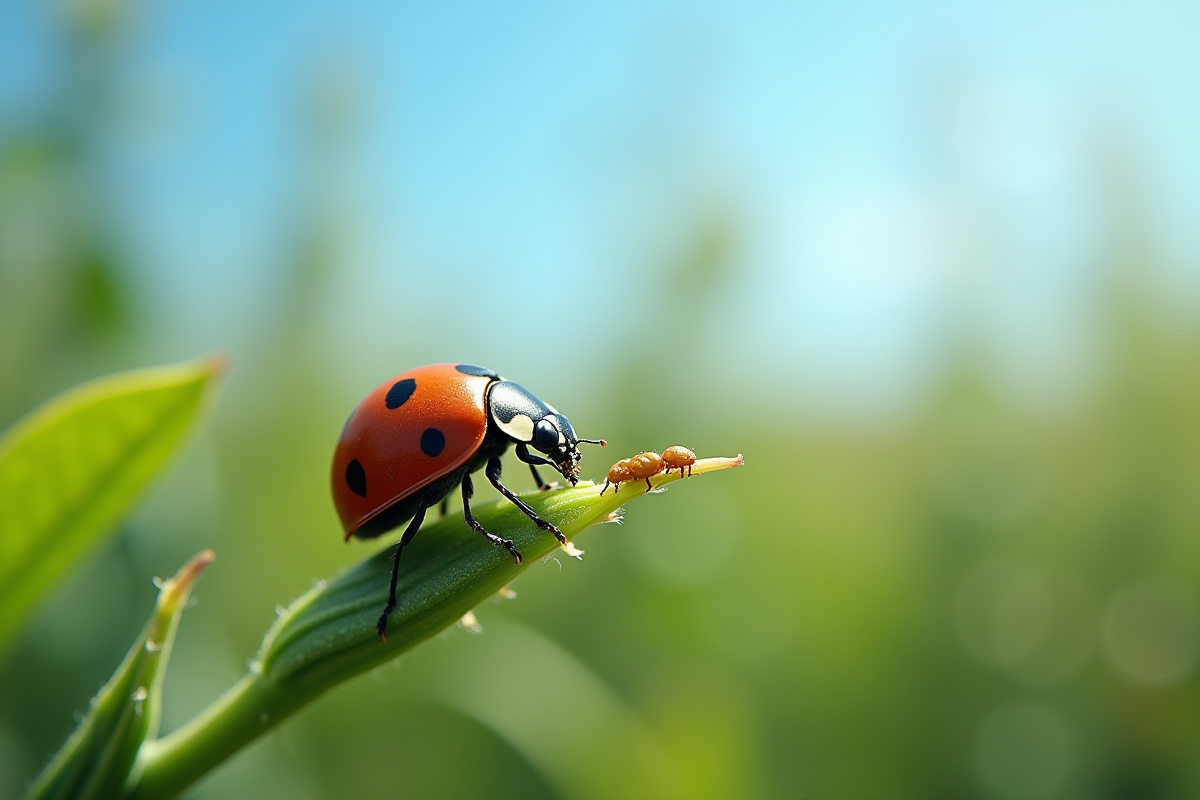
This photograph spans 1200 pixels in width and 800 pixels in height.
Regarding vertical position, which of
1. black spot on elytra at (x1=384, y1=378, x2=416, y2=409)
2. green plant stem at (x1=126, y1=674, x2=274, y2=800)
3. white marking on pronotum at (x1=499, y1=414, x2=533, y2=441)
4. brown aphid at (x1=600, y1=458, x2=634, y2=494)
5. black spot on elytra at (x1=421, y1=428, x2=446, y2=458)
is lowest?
green plant stem at (x1=126, y1=674, x2=274, y2=800)

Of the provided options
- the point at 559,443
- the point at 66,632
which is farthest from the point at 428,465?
the point at 66,632

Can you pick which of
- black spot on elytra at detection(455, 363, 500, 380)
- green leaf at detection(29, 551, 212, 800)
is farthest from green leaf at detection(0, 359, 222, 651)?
black spot on elytra at detection(455, 363, 500, 380)

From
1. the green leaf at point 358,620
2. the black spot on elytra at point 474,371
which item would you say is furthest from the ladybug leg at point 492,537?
the black spot on elytra at point 474,371

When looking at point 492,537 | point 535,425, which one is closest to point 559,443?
point 535,425

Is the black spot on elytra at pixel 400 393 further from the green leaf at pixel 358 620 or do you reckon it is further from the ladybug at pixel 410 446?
the green leaf at pixel 358 620

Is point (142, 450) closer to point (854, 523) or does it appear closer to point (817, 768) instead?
point (817, 768)

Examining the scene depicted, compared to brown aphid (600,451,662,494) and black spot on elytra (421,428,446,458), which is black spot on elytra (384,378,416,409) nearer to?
black spot on elytra (421,428,446,458)
